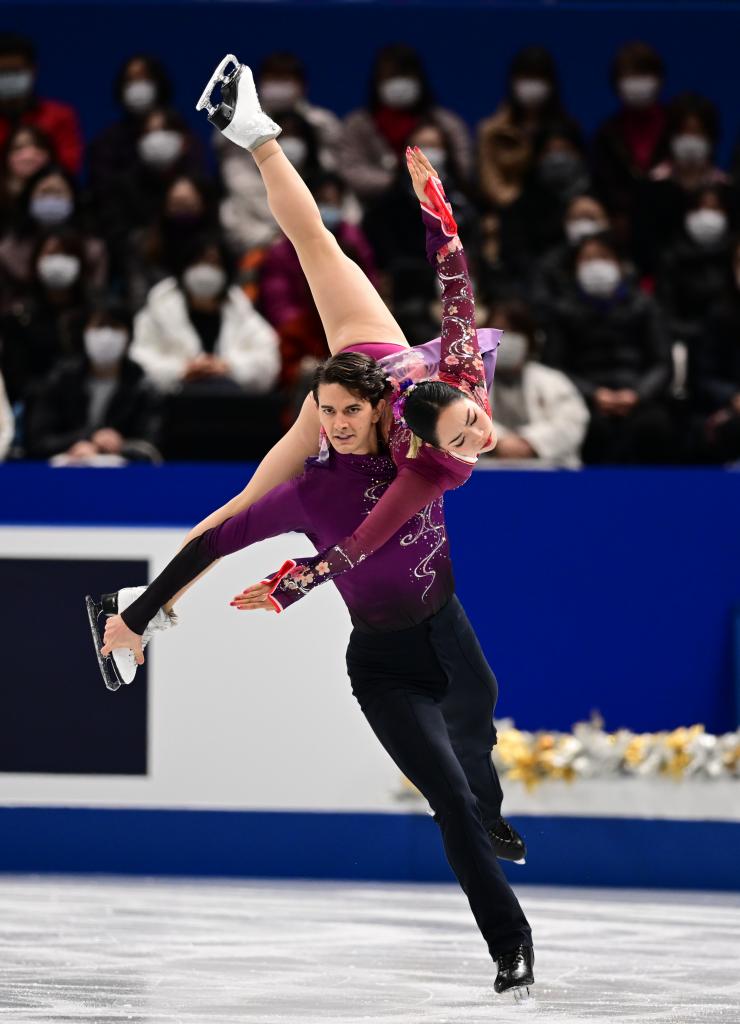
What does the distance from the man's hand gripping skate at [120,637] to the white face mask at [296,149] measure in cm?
470

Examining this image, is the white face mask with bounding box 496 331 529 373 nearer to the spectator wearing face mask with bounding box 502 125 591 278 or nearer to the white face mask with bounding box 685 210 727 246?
the spectator wearing face mask with bounding box 502 125 591 278

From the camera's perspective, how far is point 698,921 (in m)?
5.60

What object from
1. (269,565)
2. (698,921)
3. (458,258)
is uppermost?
(458,258)

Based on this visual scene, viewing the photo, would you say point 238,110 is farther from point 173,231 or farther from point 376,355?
point 173,231

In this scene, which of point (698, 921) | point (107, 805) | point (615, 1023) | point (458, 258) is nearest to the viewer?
point (615, 1023)

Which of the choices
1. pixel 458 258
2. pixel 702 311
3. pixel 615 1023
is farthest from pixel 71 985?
pixel 702 311

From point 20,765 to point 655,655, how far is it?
235cm

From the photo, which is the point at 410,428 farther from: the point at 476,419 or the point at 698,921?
the point at 698,921

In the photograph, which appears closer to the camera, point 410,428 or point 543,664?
point 410,428

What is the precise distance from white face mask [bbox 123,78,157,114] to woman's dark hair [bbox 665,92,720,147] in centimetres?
254

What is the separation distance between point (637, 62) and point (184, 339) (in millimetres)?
2751

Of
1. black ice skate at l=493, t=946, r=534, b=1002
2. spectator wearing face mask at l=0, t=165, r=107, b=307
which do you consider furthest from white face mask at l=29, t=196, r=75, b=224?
black ice skate at l=493, t=946, r=534, b=1002

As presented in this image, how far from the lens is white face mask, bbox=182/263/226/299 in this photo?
8.09m

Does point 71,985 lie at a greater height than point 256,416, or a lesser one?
lesser
